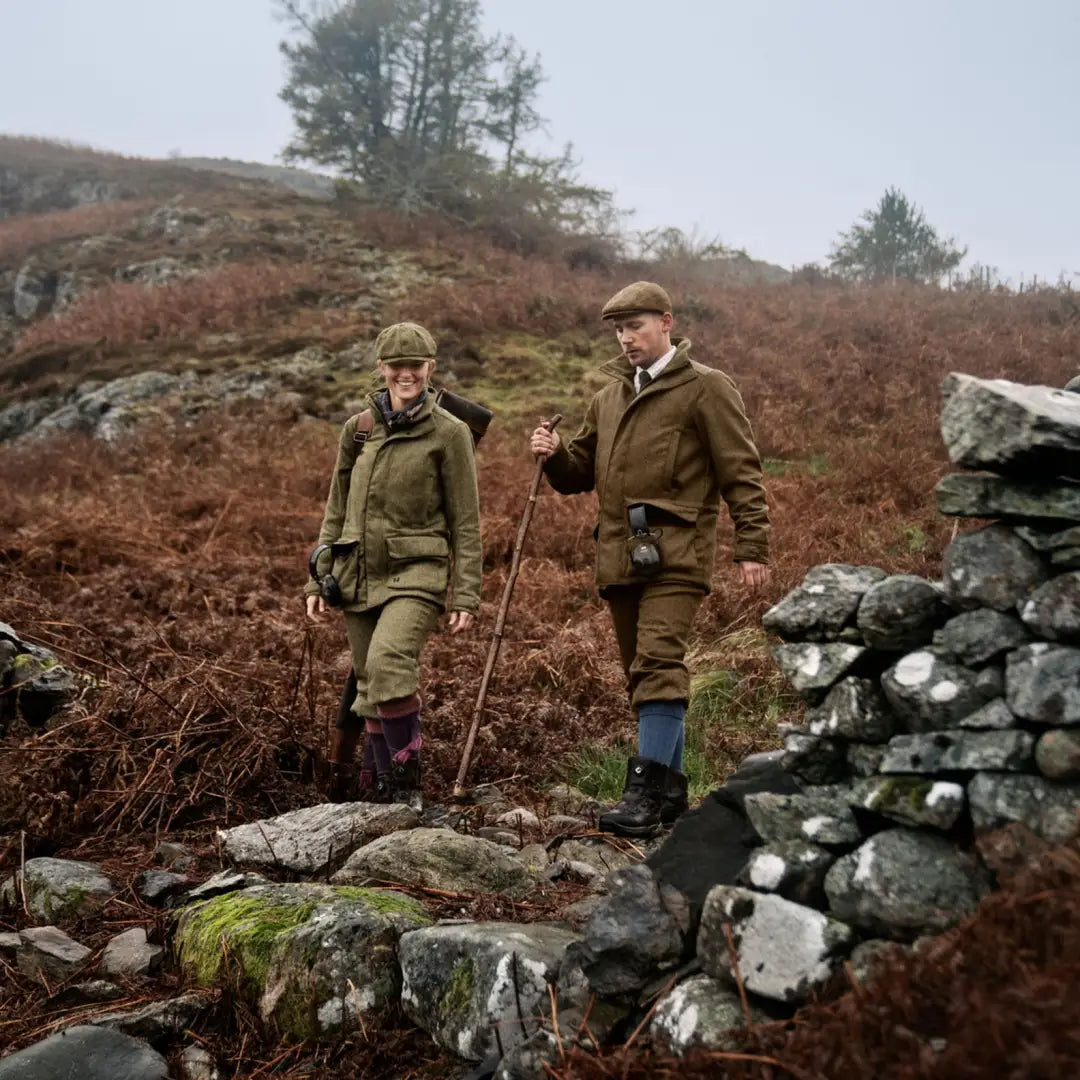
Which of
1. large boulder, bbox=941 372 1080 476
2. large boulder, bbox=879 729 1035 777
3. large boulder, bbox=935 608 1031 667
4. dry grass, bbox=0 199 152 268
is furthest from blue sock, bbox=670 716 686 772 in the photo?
dry grass, bbox=0 199 152 268

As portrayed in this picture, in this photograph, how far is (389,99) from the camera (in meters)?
27.1

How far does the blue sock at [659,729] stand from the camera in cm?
410

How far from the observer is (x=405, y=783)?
15.9 feet

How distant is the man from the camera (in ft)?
13.5

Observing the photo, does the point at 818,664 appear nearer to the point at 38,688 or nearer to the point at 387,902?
the point at 387,902

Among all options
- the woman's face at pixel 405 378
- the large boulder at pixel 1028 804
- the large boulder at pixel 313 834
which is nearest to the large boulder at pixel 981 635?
the large boulder at pixel 1028 804

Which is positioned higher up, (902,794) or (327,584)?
(902,794)

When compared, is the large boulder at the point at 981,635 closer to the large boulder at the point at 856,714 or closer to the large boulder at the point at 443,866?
the large boulder at the point at 856,714

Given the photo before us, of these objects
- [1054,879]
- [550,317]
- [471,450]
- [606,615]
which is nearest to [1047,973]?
[1054,879]

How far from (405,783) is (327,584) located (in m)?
1.03

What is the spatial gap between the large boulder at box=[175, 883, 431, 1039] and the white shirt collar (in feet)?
7.55

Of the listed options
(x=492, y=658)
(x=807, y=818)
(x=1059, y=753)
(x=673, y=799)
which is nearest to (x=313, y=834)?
(x=492, y=658)

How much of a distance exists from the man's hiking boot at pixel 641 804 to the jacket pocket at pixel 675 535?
0.78 meters

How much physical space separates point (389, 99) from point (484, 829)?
86.3 ft
